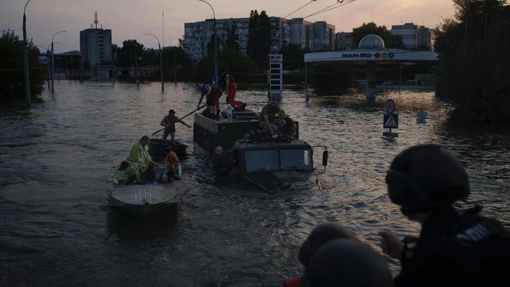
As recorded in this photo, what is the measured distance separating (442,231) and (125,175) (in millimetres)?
11670

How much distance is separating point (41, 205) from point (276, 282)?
7990 millimetres

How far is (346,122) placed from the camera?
36.1 metres

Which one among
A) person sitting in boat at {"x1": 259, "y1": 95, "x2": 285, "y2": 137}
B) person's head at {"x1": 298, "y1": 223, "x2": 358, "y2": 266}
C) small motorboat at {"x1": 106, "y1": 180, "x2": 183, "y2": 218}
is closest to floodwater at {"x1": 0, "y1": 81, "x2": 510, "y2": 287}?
small motorboat at {"x1": 106, "y1": 180, "x2": 183, "y2": 218}

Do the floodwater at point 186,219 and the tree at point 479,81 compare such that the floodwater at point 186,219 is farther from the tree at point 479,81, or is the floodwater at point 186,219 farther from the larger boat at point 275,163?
the tree at point 479,81

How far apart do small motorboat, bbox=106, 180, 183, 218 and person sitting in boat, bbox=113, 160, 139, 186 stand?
0.94ft

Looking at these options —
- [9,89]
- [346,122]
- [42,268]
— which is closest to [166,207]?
[42,268]

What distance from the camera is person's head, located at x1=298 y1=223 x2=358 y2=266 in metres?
2.49

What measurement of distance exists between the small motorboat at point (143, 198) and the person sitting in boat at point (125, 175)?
0.94 ft

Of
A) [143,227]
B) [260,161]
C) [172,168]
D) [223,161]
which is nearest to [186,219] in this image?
[143,227]

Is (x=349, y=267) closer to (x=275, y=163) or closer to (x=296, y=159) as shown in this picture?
(x=275, y=163)

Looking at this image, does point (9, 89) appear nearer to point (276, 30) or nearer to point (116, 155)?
point (116, 155)

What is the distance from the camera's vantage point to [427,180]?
2371mm

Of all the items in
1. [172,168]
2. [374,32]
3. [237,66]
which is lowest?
[172,168]

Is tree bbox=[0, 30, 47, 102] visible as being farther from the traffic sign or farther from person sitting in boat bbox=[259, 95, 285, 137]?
person sitting in boat bbox=[259, 95, 285, 137]
